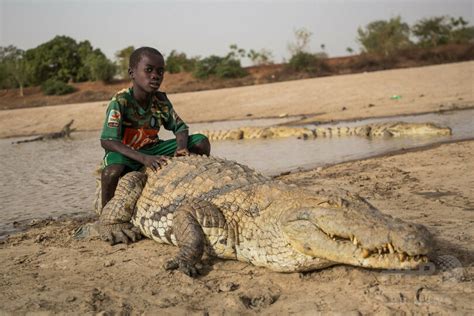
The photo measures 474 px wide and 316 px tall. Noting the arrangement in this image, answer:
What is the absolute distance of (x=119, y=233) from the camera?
426 centimetres

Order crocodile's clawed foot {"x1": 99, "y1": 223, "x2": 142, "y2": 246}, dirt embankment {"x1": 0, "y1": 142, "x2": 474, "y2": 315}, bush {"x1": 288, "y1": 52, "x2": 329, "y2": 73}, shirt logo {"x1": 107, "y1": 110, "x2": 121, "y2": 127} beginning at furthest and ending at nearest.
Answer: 1. bush {"x1": 288, "y1": 52, "x2": 329, "y2": 73}
2. shirt logo {"x1": 107, "y1": 110, "x2": 121, "y2": 127}
3. crocodile's clawed foot {"x1": 99, "y1": 223, "x2": 142, "y2": 246}
4. dirt embankment {"x1": 0, "y1": 142, "x2": 474, "y2": 315}

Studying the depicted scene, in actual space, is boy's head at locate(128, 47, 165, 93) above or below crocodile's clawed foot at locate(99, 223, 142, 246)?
above

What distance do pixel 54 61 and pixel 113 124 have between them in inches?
1578

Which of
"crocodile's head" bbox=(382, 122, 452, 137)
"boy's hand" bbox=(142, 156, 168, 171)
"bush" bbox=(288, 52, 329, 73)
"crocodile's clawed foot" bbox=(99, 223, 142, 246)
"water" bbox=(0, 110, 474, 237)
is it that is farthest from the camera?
"bush" bbox=(288, 52, 329, 73)

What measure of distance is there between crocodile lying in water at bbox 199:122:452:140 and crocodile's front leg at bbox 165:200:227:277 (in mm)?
7646

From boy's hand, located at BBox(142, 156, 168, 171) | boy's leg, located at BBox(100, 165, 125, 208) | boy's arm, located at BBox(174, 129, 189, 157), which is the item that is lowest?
boy's leg, located at BBox(100, 165, 125, 208)

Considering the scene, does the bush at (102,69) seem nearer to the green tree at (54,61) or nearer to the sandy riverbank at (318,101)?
the green tree at (54,61)

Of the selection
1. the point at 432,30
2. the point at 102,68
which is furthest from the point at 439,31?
the point at 102,68

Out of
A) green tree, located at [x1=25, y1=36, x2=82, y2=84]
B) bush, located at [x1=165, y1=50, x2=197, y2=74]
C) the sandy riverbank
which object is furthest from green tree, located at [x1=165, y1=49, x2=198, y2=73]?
the sandy riverbank

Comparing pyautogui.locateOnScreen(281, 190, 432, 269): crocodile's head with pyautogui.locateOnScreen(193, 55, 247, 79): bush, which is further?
pyautogui.locateOnScreen(193, 55, 247, 79): bush

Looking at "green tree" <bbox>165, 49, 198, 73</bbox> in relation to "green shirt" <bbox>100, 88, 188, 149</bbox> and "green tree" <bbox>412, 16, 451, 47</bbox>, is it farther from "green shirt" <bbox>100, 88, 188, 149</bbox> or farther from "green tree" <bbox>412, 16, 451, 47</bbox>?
"green shirt" <bbox>100, 88, 188, 149</bbox>

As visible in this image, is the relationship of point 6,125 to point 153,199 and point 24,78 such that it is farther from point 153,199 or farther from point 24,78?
point 153,199

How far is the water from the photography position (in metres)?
6.21

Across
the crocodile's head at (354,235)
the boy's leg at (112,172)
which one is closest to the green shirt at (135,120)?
the boy's leg at (112,172)
